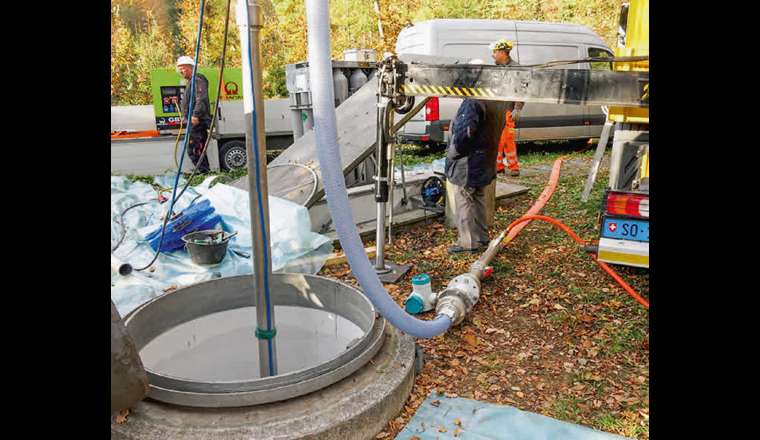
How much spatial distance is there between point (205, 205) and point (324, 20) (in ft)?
12.1

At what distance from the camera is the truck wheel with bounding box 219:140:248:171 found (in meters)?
10.5

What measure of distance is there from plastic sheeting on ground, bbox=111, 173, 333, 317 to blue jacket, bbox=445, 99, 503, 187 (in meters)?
1.71

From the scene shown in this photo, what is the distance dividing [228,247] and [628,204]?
12.8 ft

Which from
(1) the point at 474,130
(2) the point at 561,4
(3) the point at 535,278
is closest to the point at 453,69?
(1) the point at 474,130

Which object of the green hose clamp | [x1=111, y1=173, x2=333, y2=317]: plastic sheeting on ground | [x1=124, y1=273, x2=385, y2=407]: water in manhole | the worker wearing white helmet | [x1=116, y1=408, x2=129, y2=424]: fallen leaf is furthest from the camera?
the worker wearing white helmet

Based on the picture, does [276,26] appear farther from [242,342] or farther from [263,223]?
[263,223]

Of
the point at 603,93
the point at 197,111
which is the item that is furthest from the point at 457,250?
the point at 197,111

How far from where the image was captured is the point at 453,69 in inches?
160

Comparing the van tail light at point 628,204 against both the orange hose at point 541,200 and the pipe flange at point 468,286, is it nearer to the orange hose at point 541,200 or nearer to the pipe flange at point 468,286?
the orange hose at point 541,200

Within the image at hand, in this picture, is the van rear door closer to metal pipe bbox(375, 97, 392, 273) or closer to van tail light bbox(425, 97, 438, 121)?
van tail light bbox(425, 97, 438, 121)

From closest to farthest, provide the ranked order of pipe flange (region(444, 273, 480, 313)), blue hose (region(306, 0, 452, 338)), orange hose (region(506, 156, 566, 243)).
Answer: blue hose (region(306, 0, 452, 338))
pipe flange (region(444, 273, 480, 313))
orange hose (region(506, 156, 566, 243))

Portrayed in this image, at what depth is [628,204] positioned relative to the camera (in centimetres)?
441

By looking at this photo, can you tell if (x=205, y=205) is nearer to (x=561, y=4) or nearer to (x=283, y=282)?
(x=283, y=282)

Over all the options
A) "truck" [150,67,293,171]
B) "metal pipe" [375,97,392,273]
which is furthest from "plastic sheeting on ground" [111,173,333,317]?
"truck" [150,67,293,171]
